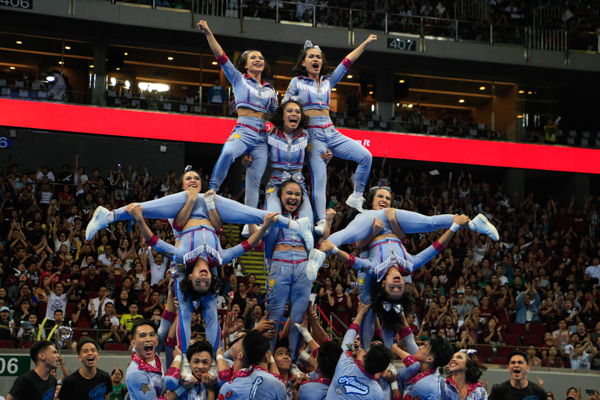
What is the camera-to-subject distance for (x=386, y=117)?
2430 cm

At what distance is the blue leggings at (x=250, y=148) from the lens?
9016 mm

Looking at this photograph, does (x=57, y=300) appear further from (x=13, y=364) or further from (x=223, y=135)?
(x=223, y=135)

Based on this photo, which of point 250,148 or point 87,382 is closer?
point 87,382

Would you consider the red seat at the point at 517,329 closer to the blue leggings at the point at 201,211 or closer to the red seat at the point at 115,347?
the red seat at the point at 115,347

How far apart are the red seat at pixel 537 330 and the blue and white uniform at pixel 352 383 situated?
9323 millimetres

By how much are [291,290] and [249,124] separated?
2293 mm

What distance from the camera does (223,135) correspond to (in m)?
20.3

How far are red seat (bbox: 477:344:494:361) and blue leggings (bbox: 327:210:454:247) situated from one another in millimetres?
5517

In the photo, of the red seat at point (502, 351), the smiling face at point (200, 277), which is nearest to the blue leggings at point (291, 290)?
the smiling face at point (200, 277)

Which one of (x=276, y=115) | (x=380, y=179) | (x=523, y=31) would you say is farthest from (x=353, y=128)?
(x=276, y=115)

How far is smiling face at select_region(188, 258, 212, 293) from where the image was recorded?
24.1 ft

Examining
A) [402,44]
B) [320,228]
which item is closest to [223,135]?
[402,44]

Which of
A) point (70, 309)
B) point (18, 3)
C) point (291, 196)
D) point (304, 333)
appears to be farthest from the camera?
point (18, 3)

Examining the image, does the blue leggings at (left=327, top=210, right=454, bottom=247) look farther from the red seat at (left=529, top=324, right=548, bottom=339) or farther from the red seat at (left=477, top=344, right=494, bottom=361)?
the red seat at (left=529, top=324, right=548, bottom=339)
